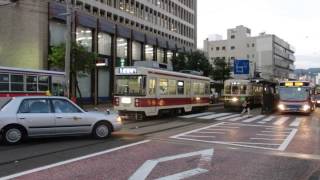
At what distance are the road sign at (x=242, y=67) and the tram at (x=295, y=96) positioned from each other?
27459mm

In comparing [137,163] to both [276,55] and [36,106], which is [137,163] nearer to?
[36,106]

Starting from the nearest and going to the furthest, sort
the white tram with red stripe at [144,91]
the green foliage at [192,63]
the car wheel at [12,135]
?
1. the car wheel at [12,135]
2. the white tram with red stripe at [144,91]
3. the green foliage at [192,63]

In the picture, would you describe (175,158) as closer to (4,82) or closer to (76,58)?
(4,82)

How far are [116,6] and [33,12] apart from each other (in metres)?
17.8

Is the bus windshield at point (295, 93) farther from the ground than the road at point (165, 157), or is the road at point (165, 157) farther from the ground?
the bus windshield at point (295, 93)

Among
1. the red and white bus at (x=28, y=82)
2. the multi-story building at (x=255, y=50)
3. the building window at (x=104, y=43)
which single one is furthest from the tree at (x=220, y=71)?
the multi-story building at (x=255, y=50)

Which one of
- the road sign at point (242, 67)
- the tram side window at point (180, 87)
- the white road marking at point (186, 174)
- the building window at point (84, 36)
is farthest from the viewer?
the road sign at point (242, 67)

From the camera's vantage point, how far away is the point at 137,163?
10500 mm

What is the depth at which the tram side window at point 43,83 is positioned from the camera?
27.1 meters

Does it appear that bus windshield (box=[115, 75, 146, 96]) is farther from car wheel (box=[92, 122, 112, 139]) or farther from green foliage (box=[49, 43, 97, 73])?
green foliage (box=[49, 43, 97, 73])

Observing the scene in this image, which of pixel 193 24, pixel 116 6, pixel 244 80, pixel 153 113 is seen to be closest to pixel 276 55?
pixel 193 24

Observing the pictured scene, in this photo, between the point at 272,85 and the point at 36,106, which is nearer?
the point at 36,106

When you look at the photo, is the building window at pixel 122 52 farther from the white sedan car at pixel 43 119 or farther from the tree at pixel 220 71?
the white sedan car at pixel 43 119

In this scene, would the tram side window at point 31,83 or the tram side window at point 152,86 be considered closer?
the tram side window at point 152,86
